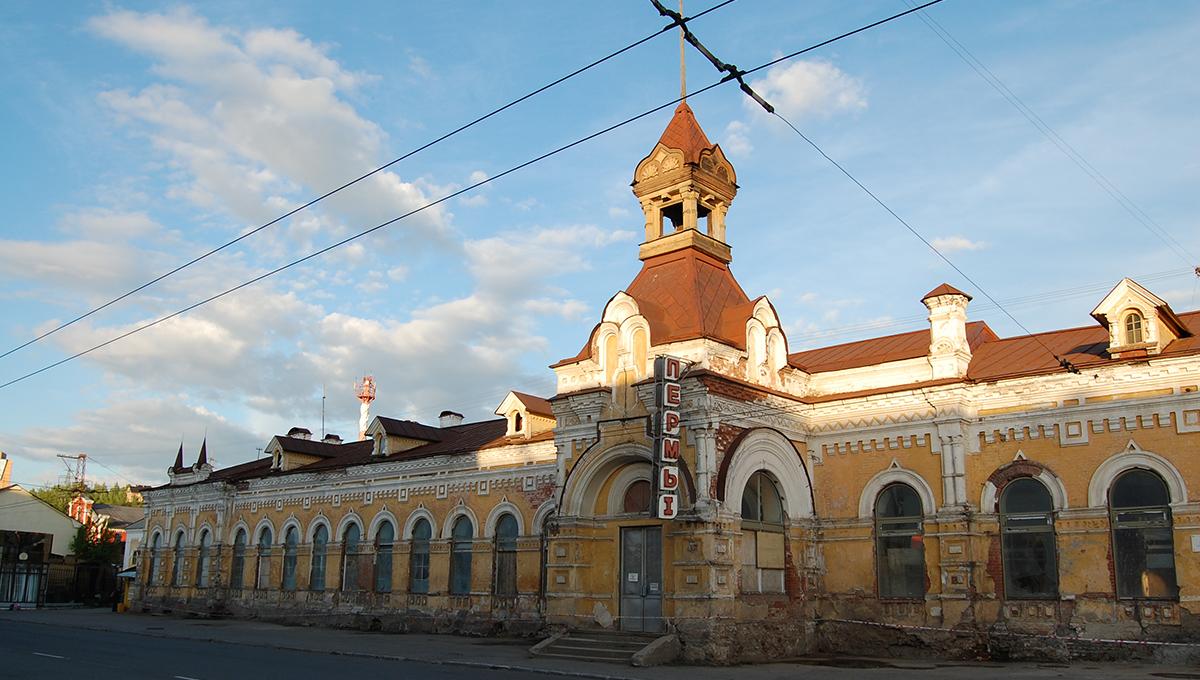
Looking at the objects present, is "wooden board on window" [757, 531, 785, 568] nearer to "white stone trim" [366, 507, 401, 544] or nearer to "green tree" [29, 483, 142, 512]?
"white stone trim" [366, 507, 401, 544]

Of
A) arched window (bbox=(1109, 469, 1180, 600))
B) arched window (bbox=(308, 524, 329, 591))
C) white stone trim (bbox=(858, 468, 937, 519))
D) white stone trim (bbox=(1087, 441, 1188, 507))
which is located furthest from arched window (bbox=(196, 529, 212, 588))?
arched window (bbox=(1109, 469, 1180, 600))

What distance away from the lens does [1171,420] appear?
1941 centimetres

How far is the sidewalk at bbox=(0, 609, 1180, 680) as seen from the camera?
17812 millimetres

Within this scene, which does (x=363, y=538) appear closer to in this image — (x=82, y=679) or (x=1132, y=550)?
(x=82, y=679)

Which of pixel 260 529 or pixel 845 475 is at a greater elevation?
pixel 845 475

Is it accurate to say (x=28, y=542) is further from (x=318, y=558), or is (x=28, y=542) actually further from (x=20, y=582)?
(x=318, y=558)

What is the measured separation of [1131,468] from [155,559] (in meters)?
40.5

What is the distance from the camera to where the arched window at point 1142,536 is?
63.0 ft

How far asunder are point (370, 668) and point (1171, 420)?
669 inches

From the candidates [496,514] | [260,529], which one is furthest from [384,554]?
[260,529]

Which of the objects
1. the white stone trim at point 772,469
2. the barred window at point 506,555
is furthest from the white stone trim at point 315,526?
the white stone trim at point 772,469

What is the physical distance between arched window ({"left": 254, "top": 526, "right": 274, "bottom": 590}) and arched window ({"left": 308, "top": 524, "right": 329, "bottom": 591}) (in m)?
2.87

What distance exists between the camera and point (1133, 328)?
20484 millimetres

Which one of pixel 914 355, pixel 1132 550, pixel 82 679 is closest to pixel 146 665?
pixel 82 679
